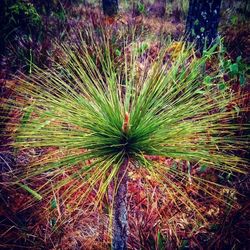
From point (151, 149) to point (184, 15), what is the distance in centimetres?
609

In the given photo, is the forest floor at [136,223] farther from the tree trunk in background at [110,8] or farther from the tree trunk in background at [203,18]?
the tree trunk in background at [110,8]

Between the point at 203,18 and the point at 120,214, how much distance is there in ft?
10.1

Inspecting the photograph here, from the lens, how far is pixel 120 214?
1378mm

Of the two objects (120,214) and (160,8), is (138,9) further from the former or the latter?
(120,214)

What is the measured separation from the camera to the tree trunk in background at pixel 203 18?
351cm

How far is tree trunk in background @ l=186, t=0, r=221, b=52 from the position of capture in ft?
11.5

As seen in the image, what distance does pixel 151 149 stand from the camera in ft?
3.90

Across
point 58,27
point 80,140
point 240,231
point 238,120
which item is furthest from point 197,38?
point 80,140

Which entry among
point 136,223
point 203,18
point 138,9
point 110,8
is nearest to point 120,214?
point 136,223

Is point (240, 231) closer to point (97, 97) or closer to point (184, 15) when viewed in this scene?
point (97, 97)

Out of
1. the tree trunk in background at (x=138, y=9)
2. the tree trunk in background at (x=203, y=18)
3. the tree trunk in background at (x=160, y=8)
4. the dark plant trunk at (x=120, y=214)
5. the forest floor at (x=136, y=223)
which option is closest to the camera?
the dark plant trunk at (x=120, y=214)

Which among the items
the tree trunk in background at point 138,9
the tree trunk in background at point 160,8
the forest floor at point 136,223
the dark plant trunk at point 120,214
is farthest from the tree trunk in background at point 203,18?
the tree trunk in background at point 160,8

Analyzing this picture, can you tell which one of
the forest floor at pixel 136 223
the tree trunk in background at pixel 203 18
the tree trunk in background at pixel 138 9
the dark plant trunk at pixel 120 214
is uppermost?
the tree trunk in background at pixel 203 18

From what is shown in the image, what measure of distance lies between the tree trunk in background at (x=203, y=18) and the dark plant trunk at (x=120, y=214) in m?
2.68
